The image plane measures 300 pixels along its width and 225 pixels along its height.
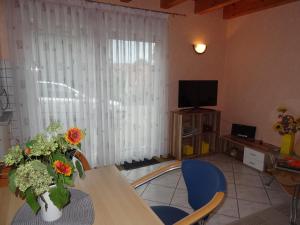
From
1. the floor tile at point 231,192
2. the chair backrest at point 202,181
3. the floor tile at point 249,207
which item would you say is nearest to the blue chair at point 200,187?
the chair backrest at point 202,181

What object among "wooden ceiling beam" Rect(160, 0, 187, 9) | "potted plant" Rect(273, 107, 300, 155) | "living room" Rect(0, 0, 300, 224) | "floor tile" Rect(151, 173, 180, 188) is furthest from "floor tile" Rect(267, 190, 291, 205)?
"wooden ceiling beam" Rect(160, 0, 187, 9)

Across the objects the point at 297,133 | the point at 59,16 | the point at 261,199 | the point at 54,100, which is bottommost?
the point at 261,199

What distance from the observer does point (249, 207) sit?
247 centimetres

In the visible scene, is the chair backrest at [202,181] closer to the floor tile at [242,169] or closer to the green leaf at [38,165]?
the green leaf at [38,165]

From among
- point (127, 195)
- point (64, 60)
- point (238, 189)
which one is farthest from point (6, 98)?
point (238, 189)

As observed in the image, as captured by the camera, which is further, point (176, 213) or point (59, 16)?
point (59, 16)

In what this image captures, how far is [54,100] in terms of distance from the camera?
2.88 m

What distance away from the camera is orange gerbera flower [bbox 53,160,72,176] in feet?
3.13

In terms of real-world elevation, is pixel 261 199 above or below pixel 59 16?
below

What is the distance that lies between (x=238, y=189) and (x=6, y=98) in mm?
3150

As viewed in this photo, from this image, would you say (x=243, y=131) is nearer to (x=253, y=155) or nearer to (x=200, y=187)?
(x=253, y=155)

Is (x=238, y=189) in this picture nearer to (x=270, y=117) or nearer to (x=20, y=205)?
(x=270, y=117)

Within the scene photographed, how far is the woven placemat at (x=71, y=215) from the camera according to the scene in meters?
1.08

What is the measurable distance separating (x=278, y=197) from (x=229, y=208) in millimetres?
714
